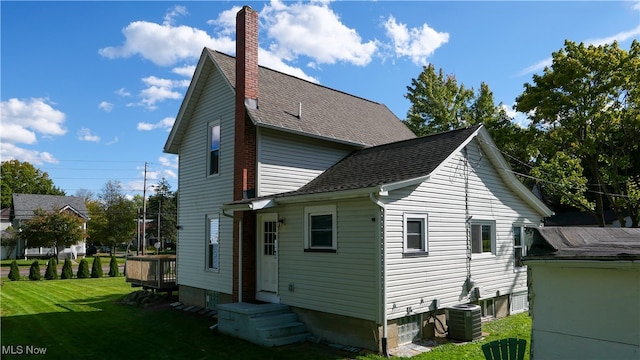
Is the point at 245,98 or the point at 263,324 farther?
the point at 245,98

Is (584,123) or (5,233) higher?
(584,123)

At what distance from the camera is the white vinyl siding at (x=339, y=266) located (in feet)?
30.6

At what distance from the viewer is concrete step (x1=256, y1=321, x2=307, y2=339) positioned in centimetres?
1003

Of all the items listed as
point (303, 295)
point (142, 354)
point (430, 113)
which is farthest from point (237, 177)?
point (430, 113)

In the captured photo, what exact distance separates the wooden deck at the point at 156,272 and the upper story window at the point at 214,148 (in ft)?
14.9

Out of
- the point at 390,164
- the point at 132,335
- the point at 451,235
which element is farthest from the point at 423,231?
the point at 132,335

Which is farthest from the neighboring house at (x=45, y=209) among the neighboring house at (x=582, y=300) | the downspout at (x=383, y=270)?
the neighboring house at (x=582, y=300)

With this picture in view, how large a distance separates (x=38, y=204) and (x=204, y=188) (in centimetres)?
4700

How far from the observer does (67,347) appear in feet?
33.1

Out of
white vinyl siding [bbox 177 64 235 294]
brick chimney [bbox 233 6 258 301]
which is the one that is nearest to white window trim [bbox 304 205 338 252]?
brick chimney [bbox 233 6 258 301]

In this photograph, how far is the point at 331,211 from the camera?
1027cm

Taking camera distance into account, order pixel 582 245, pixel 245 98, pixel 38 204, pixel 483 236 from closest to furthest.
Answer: pixel 582 245
pixel 245 98
pixel 483 236
pixel 38 204

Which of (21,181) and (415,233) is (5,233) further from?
(415,233)

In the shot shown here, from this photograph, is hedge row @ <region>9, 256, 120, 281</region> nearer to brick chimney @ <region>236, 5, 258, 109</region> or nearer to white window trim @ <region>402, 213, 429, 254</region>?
brick chimney @ <region>236, 5, 258, 109</region>
